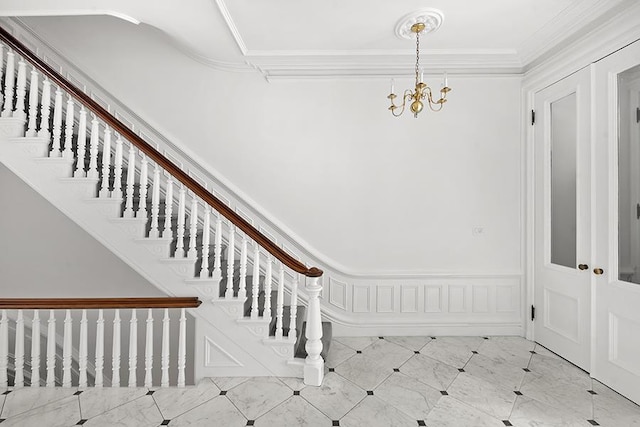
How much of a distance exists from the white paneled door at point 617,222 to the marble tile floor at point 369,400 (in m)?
0.27

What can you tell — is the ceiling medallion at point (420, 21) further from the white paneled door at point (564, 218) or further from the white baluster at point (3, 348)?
the white baluster at point (3, 348)

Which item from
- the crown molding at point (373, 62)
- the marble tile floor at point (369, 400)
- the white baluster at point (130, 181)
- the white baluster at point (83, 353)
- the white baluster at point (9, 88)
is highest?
the crown molding at point (373, 62)

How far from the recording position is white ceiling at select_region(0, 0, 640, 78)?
2.39 metres

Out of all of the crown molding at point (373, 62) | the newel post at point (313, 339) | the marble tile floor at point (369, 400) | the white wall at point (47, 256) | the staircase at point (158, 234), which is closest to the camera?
the marble tile floor at point (369, 400)

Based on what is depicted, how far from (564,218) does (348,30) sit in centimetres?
279

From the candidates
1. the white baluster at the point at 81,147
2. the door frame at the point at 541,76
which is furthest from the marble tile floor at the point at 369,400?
the white baluster at the point at 81,147

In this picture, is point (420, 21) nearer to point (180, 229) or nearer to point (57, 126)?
point (180, 229)

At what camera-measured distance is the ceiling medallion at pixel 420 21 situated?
244 centimetres

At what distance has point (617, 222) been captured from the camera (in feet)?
7.59

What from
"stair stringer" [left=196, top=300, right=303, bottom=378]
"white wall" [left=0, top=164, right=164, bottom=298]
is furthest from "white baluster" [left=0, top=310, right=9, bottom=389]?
"stair stringer" [left=196, top=300, right=303, bottom=378]

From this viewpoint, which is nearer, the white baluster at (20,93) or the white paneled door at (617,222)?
the white paneled door at (617,222)

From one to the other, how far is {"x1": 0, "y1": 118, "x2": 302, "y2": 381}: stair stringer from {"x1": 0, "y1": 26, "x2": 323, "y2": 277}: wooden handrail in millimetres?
501

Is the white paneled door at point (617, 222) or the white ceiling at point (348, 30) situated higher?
the white ceiling at point (348, 30)

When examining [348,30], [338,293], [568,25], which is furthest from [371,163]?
[568,25]
